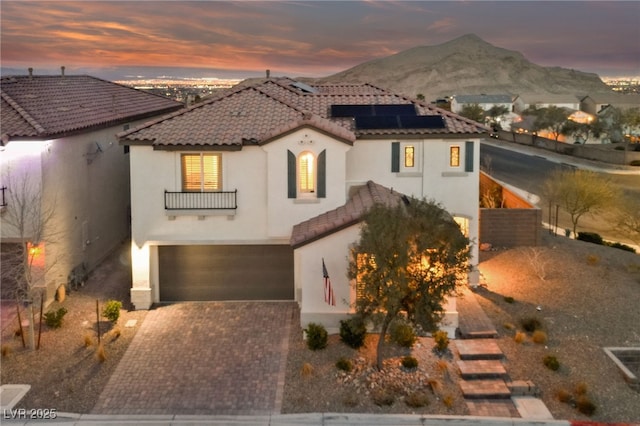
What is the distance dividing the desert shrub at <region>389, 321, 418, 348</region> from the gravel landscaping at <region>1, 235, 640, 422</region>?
0.77 ft

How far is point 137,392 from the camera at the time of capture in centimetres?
1460

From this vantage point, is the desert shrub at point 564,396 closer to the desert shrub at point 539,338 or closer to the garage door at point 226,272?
the desert shrub at point 539,338

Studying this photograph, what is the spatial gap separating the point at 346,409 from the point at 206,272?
28.4 ft

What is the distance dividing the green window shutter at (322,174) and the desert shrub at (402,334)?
542 centimetres

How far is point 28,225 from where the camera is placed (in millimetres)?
18719

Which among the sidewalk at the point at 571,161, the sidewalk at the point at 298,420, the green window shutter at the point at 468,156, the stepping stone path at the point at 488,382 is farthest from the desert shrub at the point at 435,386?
the sidewalk at the point at 571,161

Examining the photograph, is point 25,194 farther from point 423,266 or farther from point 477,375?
point 477,375

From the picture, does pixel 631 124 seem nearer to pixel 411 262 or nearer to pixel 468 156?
pixel 468 156

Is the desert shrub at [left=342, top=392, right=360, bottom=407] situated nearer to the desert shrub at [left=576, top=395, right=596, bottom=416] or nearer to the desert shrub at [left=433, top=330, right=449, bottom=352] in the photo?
the desert shrub at [left=433, top=330, right=449, bottom=352]

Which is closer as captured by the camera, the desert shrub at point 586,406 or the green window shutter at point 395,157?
the desert shrub at point 586,406

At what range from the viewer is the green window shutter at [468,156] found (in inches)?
843

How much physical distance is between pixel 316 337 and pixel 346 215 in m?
3.85

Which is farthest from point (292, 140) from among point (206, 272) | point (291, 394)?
point (291, 394)

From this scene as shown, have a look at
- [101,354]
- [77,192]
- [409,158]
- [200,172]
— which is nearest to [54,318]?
[101,354]
